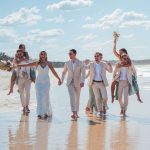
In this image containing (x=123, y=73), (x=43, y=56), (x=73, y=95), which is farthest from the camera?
(x=123, y=73)

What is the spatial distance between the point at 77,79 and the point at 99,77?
3.08 ft

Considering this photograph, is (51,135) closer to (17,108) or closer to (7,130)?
(7,130)

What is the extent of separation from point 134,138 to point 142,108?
5.95 metres

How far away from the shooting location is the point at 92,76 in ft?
46.6

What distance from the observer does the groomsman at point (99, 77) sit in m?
14.1

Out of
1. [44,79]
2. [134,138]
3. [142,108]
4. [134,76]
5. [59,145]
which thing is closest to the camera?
[59,145]

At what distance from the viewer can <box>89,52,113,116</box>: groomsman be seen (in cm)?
1414

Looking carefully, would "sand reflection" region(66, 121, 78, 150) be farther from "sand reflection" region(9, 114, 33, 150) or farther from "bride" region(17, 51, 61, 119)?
"bride" region(17, 51, 61, 119)

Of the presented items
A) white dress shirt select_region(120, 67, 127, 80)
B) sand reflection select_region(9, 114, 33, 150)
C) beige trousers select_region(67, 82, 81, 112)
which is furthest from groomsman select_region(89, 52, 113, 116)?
sand reflection select_region(9, 114, 33, 150)

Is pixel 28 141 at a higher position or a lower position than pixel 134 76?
lower

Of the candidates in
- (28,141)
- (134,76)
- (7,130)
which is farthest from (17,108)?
(28,141)

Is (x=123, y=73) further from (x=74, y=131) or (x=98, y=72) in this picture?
(x=74, y=131)

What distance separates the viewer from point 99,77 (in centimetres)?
1419

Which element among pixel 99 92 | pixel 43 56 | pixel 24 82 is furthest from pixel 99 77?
pixel 24 82
